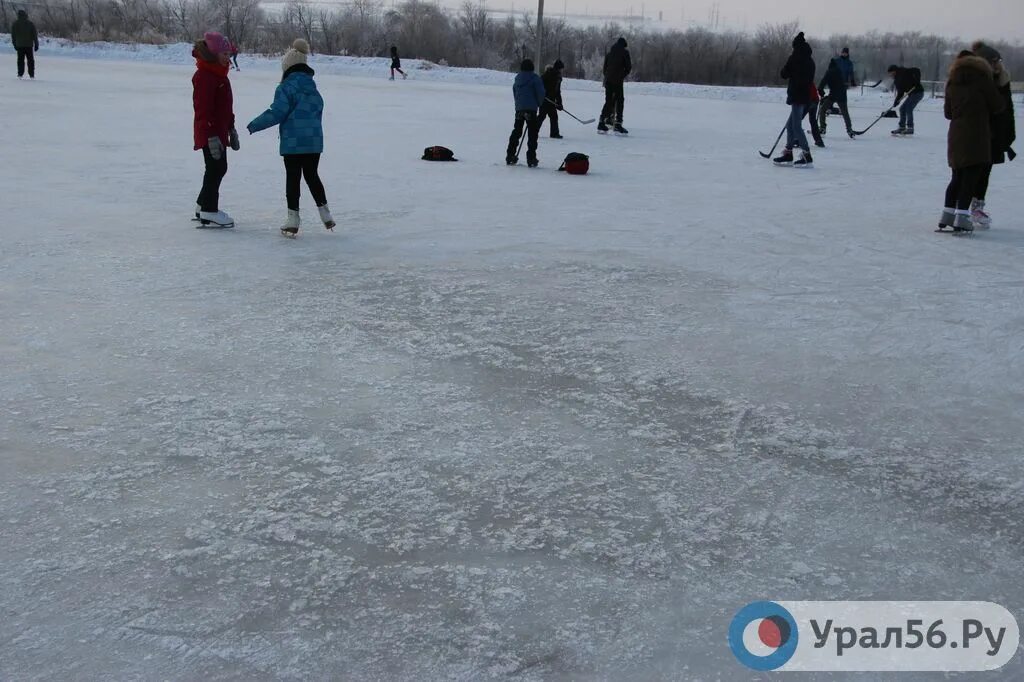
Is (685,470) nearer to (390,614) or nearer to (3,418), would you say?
(390,614)

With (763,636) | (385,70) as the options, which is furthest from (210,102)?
(385,70)

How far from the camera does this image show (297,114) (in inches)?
261

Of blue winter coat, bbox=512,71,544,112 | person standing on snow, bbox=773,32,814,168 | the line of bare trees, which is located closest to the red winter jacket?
blue winter coat, bbox=512,71,544,112

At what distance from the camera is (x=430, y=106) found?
64.9 feet

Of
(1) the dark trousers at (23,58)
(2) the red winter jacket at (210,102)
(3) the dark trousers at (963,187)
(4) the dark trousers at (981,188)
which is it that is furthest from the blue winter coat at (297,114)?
(1) the dark trousers at (23,58)

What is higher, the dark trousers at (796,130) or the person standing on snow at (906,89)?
the person standing on snow at (906,89)

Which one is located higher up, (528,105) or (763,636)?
(528,105)

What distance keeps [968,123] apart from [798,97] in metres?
4.73

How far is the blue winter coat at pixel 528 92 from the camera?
35.1 feet

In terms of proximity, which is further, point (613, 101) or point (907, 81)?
point (907, 81)

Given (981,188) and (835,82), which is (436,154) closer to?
(981,188)

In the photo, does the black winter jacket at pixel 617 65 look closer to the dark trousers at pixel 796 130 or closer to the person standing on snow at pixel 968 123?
the dark trousers at pixel 796 130

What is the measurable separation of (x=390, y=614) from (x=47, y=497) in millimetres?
1208

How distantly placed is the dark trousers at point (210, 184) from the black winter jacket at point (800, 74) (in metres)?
7.56
